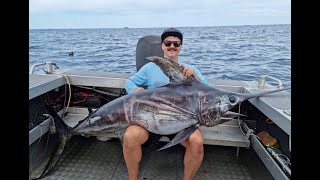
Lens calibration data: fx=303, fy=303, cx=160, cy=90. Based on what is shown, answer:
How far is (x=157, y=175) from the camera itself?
2910 mm

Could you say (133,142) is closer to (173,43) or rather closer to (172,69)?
(172,69)

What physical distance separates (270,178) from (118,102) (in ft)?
4.90

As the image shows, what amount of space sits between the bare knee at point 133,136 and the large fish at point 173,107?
43mm

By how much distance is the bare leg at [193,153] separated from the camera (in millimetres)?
2350

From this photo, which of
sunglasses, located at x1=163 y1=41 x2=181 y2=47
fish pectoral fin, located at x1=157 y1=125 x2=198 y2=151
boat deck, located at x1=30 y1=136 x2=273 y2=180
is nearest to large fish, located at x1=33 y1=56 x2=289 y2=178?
fish pectoral fin, located at x1=157 y1=125 x2=198 y2=151

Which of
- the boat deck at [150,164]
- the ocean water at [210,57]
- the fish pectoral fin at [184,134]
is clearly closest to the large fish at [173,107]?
the fish pectoral fin at [184,134]

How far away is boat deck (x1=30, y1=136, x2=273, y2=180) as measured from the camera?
9.43ft

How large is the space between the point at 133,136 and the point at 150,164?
878mm

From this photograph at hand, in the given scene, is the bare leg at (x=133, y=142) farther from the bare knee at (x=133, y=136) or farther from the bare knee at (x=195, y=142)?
the bare knee at (x=195, y=142)

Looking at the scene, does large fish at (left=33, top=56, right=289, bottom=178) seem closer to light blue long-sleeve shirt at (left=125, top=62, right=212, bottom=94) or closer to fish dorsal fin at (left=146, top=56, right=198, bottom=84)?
fish dorsal fin at (left=146, top=56, right=198, bottom=84)

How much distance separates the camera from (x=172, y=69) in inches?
92.0

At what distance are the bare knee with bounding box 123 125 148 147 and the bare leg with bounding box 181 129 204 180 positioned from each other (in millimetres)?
368
